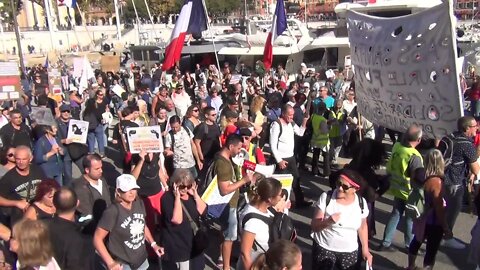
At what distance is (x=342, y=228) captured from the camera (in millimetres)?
4098

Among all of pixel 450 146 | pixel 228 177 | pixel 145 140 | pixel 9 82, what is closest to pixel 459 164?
pixel 450 146

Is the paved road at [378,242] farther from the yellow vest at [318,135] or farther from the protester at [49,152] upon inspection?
the protester at [49,152]

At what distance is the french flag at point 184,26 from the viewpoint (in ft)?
35.4

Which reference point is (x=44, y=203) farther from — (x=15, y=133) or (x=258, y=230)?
(x=15, y=133)

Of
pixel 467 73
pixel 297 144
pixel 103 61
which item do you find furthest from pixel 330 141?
pixel 103 61

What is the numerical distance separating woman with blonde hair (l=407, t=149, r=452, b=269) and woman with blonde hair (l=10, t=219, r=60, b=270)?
10.7 ft

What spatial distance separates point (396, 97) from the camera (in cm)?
622

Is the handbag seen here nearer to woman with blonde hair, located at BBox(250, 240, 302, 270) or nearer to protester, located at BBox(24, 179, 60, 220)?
protester, located at BBox(24, 179, 60, 220)

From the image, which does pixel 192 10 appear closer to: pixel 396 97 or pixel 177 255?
pixel 396 97

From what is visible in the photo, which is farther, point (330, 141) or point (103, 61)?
point (103, 61)

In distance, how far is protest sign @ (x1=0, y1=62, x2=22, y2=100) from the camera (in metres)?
9.73

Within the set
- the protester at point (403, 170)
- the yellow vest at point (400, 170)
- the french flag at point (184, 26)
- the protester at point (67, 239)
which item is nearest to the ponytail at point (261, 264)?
the protester at point (67, 239)

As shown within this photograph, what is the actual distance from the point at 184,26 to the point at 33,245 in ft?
27.3

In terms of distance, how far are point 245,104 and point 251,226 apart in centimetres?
1429
